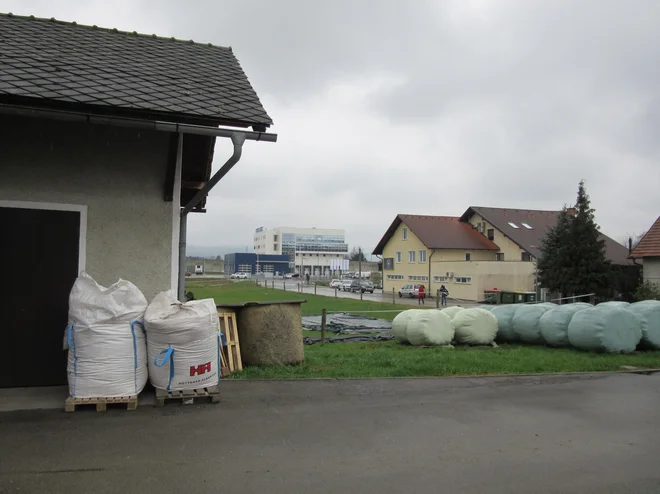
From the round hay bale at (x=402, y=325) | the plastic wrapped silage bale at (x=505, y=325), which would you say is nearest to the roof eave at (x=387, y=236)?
the plastic wrapped silage bale at (x=505, y=325)

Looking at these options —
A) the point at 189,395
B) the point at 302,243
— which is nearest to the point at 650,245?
the point at 189,395

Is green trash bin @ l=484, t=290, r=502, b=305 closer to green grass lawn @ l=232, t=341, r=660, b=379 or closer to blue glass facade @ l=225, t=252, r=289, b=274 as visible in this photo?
green grass lawn @ l=232, t=341, r=660, b=379

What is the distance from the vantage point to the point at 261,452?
15.5 ft

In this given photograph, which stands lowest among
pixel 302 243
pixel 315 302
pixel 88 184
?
pixel 315 302

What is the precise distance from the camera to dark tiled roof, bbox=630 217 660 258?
25.0 metres

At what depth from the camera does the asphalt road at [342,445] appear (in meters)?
4.11

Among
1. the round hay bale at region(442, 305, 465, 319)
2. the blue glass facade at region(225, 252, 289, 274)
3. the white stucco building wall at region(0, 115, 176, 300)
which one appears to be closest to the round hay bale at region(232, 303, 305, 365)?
the white stucco building wall at region(0, 115, 176, 300)

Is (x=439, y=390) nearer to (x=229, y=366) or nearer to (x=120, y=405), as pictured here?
(x=229, y=366)

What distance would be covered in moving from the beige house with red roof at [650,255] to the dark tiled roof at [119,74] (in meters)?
23.9

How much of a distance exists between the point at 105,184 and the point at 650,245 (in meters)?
26.6

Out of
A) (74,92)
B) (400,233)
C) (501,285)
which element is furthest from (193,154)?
(400,233)

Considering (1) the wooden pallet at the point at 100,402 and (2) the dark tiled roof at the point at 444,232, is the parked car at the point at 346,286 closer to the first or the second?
(2) the dark tiled roof at the point at 444,232

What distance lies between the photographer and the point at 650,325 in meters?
11.9

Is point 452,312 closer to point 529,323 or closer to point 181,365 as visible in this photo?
point 529,323
